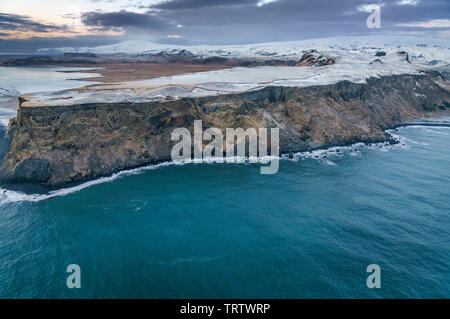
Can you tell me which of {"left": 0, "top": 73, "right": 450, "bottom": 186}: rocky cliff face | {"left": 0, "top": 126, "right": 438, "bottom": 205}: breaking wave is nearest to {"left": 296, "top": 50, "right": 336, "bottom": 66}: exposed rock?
{"left": 0, "top": 73, "right": 450, "bottom": 186}: rocky cliff face

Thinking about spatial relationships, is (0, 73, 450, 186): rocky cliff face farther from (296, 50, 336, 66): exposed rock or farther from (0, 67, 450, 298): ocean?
(296, 50, 336, 66): exposed rock

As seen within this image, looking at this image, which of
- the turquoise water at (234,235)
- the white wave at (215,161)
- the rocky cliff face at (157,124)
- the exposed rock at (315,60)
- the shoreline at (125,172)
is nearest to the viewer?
the turquoise water at (234,235)

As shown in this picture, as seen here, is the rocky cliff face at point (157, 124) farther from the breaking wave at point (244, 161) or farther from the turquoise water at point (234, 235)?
the turquoise water at point (234, 235)

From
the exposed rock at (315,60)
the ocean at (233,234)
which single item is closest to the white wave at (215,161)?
the ocean at (233,234)

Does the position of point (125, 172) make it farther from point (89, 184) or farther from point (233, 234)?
point (233, 234)

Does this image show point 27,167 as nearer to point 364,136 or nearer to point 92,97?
point 92,97
